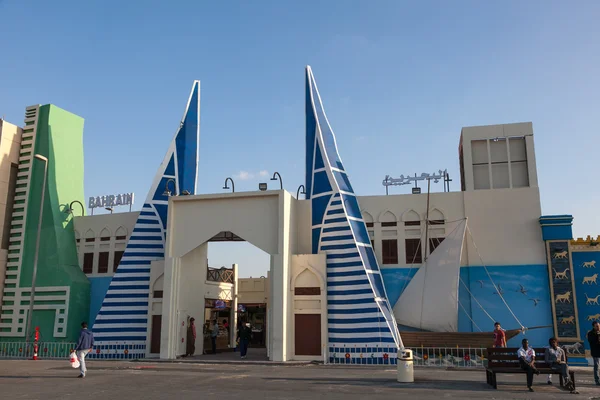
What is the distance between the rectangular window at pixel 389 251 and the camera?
1078 inches

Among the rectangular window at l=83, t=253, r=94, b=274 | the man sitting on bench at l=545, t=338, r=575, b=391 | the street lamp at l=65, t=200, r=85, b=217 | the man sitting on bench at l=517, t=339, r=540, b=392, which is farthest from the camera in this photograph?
the street lamp at l=65, t=200, r=85, b=217

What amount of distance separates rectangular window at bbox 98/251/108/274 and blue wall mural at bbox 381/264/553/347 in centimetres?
1952

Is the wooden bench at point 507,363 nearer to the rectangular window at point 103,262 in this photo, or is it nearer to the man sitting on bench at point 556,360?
the man sitting on bench at point 556,360

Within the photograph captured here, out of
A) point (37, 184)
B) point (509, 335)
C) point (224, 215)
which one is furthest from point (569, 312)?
point (37, 184)

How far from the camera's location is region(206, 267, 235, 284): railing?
2945 centimetres

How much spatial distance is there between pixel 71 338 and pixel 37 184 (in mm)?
9119

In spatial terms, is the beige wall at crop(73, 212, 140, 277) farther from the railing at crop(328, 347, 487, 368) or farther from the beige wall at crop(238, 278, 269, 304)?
the railing at crop(328, 347, 487, 368)

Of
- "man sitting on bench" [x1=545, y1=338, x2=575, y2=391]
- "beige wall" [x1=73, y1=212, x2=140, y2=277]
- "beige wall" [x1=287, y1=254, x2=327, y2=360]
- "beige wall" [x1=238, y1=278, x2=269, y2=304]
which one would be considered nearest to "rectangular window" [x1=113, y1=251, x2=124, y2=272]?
"beige wall" [x1=73, y1=212, x2=140, y2=277]

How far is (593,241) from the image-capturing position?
1001 inches

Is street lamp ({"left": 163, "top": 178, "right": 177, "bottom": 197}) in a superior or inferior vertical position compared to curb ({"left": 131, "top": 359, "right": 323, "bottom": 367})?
superior

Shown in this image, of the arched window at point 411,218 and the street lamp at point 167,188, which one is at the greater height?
the street lamp at point 167,188

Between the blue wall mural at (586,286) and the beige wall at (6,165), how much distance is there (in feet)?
99.0

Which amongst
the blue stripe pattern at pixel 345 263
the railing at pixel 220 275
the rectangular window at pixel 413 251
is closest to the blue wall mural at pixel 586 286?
the rectangular window at pixel 413 251

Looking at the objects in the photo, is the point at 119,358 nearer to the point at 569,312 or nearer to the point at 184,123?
the point at 184,123
